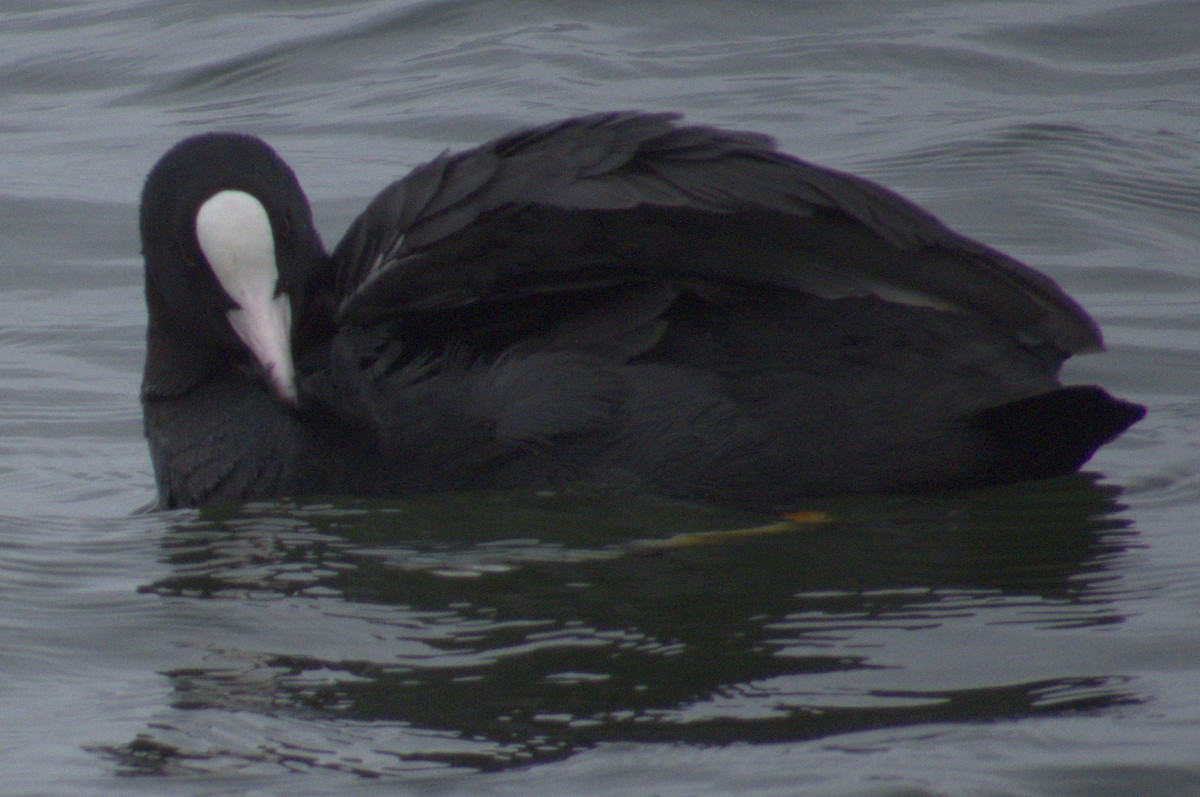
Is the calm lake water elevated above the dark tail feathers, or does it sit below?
below

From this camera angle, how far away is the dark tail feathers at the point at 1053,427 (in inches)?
172

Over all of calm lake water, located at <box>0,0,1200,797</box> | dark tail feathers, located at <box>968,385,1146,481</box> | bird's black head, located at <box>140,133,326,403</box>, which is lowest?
calm lake water, located at <box>0,0,1200,797</box>

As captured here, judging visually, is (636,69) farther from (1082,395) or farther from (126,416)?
(1082,395)

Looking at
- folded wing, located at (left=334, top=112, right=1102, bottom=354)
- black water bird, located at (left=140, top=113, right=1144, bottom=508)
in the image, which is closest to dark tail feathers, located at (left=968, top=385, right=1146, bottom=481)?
black water bird, located at (left=140, top=113, right=1144, bottom=508)

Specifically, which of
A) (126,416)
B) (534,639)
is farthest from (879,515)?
(126,416)

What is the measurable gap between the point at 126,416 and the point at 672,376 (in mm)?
2192

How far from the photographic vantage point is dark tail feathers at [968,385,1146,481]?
437 cm

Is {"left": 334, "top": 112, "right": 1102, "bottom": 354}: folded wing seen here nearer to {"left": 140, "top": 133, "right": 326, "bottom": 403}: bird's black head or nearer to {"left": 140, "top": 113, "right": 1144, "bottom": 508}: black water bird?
{"left": 140, "top": 113, "right": 1144, "bottom": 508}: black water bird

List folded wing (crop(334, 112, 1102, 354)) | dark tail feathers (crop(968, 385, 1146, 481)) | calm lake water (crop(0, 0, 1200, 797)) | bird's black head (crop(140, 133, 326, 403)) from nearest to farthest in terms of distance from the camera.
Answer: calm lake water (crop(0, 0, 1200, 797)) < folded wing (crop(334, 112, 1102, 354)) < dark tail feathers (crop(968, 385, 1146, 481)) < bird's black head (crop(140, 133, 326, 403))

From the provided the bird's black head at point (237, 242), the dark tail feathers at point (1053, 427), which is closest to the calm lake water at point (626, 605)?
the dark tail feathers at point (1053, 427)

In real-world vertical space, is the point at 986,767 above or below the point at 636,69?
below

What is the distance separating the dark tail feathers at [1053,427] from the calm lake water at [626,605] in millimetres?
100

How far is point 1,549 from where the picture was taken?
450 centimetres

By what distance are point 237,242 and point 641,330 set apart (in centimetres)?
94
